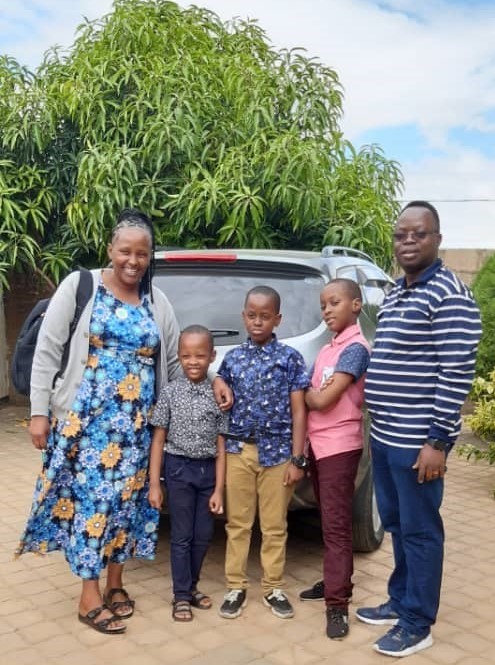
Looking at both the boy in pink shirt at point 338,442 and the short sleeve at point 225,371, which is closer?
the boy in pink shirt at point 338,442

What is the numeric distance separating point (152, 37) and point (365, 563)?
6101 mm

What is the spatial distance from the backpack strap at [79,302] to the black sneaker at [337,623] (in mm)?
1608

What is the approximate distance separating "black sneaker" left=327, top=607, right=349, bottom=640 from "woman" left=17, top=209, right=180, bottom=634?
0.94 meters

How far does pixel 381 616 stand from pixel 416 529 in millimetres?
607

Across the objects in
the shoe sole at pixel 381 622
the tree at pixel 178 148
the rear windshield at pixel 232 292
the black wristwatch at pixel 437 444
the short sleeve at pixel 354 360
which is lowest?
the shoe sole at pixel 381 622

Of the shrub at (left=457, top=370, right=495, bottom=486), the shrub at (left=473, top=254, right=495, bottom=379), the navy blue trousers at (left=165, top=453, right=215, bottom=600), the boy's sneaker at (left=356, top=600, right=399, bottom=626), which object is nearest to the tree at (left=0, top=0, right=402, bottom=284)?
the shrub at (left=473, top=254, right=495, bottom=379)

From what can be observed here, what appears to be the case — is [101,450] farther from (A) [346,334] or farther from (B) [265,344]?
(A) [346,334]

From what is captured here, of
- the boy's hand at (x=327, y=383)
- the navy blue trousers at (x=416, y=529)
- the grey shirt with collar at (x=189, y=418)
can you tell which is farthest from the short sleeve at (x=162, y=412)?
the navy blue trousers at (x=416, y=529)

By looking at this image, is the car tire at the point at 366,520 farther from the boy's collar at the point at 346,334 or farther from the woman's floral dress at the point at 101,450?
the woman's floral dress at the point at 101,450

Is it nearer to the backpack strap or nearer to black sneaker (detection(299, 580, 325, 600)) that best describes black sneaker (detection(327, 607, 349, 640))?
black sneaker (detection(299, 580, 325, 600))

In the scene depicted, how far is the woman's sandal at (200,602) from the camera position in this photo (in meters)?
3.51

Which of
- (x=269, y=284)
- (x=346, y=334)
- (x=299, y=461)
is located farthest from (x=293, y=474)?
(x=269, y=284)

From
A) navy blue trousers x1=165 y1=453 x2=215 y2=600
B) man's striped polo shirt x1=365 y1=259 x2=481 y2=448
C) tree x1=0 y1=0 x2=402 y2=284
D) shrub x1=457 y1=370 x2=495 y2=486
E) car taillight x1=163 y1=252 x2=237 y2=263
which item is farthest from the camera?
tree x1=0 y1=0 x2=402 y2=284

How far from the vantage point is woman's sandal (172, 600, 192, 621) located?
134 inches
